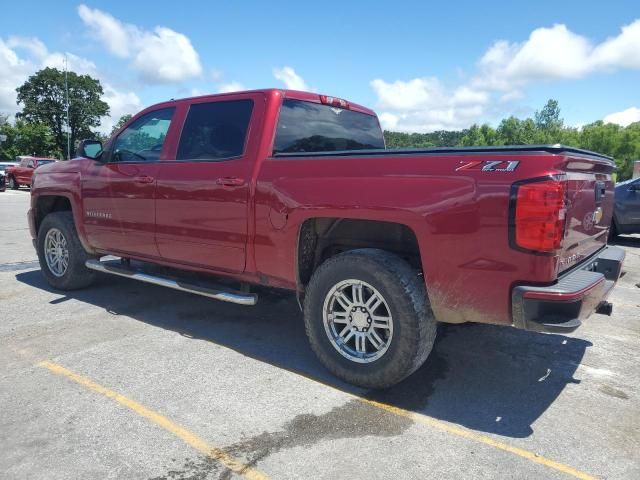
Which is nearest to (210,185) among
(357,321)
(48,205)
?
(357,321)

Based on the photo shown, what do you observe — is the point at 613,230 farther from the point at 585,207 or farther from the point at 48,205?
the point at 48,205

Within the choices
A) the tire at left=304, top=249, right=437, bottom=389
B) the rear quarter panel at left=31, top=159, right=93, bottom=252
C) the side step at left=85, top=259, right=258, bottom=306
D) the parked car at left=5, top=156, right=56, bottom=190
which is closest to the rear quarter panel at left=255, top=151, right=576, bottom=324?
the tire at left=304, top=249, right=437, bottom=389

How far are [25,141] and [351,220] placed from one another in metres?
68.6

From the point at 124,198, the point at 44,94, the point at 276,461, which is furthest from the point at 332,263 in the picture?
the point at 44,94

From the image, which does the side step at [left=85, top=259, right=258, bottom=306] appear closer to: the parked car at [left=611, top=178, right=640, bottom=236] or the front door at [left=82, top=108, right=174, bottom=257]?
the front door at [left=82, top=108, right=174, bottom=257]

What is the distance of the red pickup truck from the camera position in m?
2.90

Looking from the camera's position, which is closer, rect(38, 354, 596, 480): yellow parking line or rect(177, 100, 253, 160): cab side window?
rect(38, 354, 596, 480): yellow parking line

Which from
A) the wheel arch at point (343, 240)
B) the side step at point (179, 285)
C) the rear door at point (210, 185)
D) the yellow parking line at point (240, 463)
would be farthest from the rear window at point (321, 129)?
the yellow parking line at point (240, 463)

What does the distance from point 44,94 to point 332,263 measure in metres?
83.1

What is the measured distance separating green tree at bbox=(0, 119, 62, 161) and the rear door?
6514 cm

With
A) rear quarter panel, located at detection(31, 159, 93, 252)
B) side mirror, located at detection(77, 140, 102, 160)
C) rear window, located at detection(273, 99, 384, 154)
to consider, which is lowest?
rear quarter panel, located at detection(31, 159, 93, 252)

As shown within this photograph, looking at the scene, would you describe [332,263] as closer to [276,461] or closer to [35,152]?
[276,461]

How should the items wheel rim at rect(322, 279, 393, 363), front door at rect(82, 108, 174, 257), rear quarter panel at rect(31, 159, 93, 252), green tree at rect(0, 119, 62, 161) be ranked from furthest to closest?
1. green tree at rect(0, 119, 62, 161)
2. rear quarter panel at rect(31, 159, 93, 252)
3. front door at rect(82, 108, 174, 257)
4. wheel rim at rect(322, 279, 393, 363)

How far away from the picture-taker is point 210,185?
4.23m
